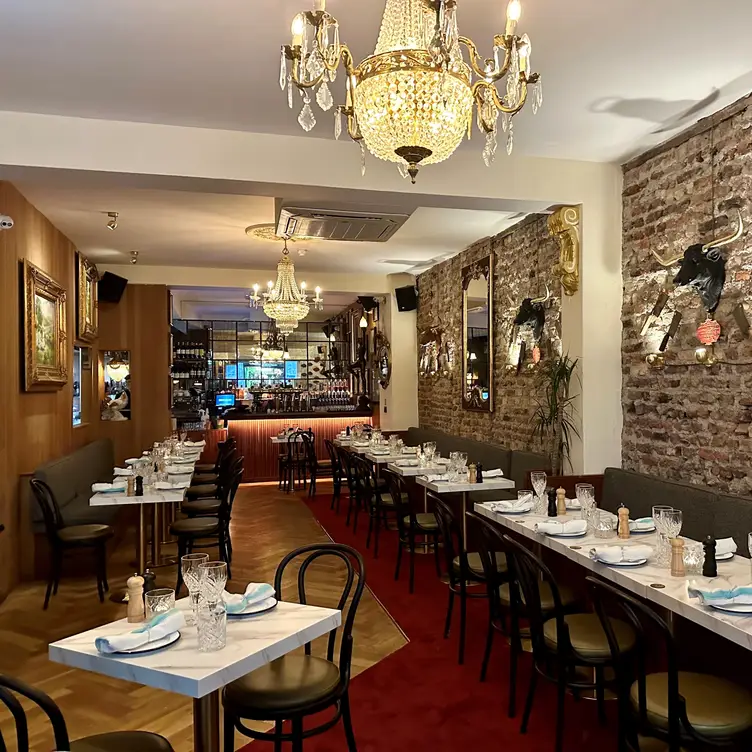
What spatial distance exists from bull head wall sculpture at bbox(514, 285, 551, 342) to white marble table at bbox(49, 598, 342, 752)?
4.65 metres

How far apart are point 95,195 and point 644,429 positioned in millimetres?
5204

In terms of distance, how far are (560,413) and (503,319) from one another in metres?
2.10

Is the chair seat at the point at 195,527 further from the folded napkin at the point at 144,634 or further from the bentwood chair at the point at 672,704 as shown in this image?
the bentwood chair at the point at 672,704

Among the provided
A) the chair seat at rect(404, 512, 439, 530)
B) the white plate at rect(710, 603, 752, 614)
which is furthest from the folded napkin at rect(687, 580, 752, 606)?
the chair seat at rect(404, 512, 439, 530)

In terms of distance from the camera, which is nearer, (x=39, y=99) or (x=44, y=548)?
(x=39, y=99)

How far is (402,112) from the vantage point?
236 centimetres

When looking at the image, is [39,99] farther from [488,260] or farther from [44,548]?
[488,260]

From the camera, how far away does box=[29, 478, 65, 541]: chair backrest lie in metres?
5.05

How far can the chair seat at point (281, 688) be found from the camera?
2.38 meters

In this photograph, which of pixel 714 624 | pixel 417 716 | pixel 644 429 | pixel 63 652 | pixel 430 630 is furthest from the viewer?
pixel 644 429

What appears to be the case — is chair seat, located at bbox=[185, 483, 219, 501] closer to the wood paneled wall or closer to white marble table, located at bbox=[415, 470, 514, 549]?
the wood paneled wall

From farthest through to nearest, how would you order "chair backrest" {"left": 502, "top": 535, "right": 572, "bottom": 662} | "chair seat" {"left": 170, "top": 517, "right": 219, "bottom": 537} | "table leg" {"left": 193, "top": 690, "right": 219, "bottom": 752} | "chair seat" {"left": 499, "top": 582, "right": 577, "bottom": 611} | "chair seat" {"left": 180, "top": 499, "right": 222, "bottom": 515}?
"chair seat" {"left": 180, "top": 499, "right": 222, "bottom": 515}
"chair seat" {"left": 170, "top": 517, "right": 219, "bottom": 537}
"chair seat" {"left": 499, "top": 582, "right": 577, "bottom": 611}
"chair backrest" {"left": 502, "top": 535, "right": 572, "bottom": 662}
"table leg" {"left": 193, "top": 690, "right": 219, "bottom": 752}

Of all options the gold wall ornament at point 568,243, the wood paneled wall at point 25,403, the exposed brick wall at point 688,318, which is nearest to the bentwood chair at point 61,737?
the wood paneled wall at point 25,403

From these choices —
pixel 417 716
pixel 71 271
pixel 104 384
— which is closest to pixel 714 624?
pixel 417 716
